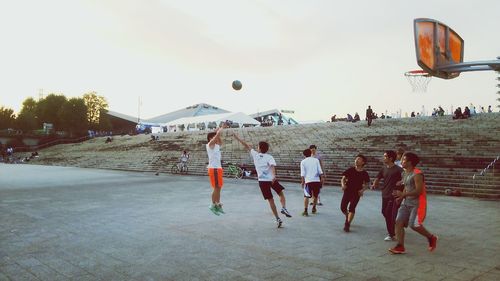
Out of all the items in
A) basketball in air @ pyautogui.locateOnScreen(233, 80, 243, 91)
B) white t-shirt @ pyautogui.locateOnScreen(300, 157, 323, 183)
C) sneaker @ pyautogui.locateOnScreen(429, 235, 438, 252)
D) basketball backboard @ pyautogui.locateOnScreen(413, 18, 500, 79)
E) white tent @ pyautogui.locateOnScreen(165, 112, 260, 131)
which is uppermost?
white tent @ pyautogui.locateOnScreen(165, 112, 260, 131)

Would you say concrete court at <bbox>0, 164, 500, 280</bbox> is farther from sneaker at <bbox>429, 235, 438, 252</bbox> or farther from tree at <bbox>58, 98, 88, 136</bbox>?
tree at <bbox>58, 98, 88, 136</bbox>

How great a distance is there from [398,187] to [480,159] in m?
13.0

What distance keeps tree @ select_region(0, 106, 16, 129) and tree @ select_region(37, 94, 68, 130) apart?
4.96m

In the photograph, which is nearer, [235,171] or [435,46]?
[435,46]

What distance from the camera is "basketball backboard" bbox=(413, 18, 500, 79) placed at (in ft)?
18.0

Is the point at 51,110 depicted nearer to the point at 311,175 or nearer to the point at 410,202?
the point at 311,175

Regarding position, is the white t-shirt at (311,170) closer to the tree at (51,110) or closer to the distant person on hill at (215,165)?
the distant person on hill at (215,165)

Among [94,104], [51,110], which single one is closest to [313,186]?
[51,110]

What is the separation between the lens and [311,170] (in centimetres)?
946

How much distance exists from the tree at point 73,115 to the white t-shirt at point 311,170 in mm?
65073

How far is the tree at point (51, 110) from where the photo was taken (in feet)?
233

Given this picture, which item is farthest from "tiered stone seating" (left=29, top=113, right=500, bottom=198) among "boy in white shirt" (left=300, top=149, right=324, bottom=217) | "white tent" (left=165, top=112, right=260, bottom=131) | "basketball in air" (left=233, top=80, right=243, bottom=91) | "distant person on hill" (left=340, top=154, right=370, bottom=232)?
"white tent" (left=165, top=112, right=260, bottom=131)

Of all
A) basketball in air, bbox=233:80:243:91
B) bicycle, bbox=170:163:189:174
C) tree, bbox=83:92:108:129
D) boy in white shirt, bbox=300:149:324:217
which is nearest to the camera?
boy in white shirt, bbox=300:149:324:217

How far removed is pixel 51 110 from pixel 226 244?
75532 millimetres
